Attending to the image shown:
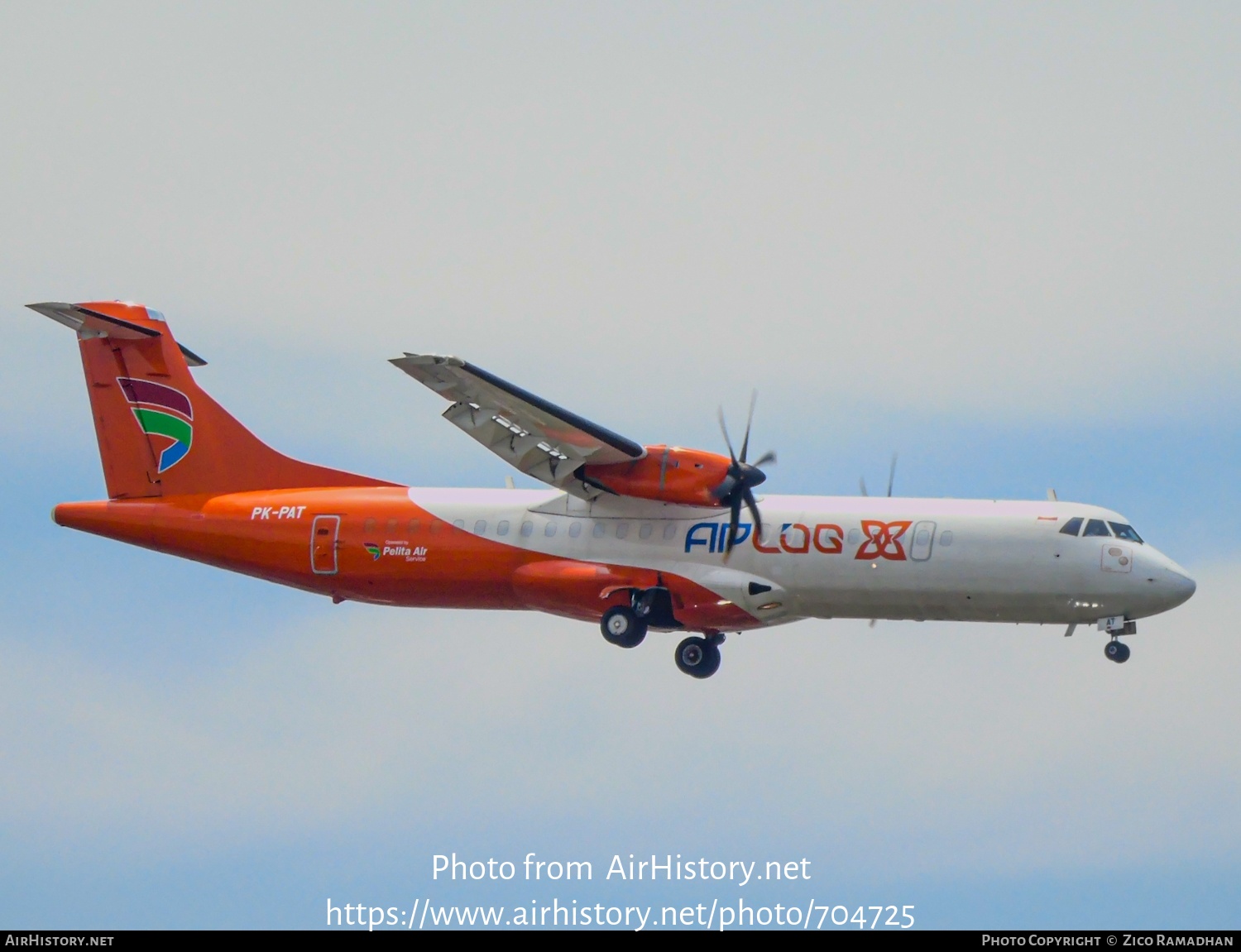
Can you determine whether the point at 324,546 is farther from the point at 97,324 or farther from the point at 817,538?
the point at 817,538

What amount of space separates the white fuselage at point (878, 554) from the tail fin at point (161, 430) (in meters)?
4.03

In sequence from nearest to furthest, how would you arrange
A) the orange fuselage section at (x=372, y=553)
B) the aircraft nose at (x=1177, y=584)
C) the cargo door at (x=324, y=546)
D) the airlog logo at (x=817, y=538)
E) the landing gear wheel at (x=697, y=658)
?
the aircraft nose at (x=1177, y=584), the airlog logo at (x=817, y=538), the orange fuselage section at (x=372, y=553), the landing gear wheel at (x=697, y=658), the cargo door at (x=324, y=546)

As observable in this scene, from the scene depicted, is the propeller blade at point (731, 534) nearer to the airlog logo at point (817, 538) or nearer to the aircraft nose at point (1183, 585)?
the airlog logo at point (817, 538)

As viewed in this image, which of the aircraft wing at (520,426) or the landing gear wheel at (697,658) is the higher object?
the aircraft wing at (520,426)

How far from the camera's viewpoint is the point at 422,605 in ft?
92.3

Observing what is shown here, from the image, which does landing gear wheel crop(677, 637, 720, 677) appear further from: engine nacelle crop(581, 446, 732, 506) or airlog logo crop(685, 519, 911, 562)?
engine nacelle crop(581, 446, 732, 506)

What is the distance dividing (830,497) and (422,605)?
721 cm

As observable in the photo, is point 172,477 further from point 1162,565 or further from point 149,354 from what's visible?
point 1162,565

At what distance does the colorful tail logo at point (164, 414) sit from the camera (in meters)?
29.4

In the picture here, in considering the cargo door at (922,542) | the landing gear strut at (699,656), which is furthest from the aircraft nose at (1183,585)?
the landing gear strut at (699,656)

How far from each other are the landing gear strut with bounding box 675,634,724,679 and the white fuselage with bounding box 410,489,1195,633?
1.38 m

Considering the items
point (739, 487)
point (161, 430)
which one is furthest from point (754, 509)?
point (161, 430)
